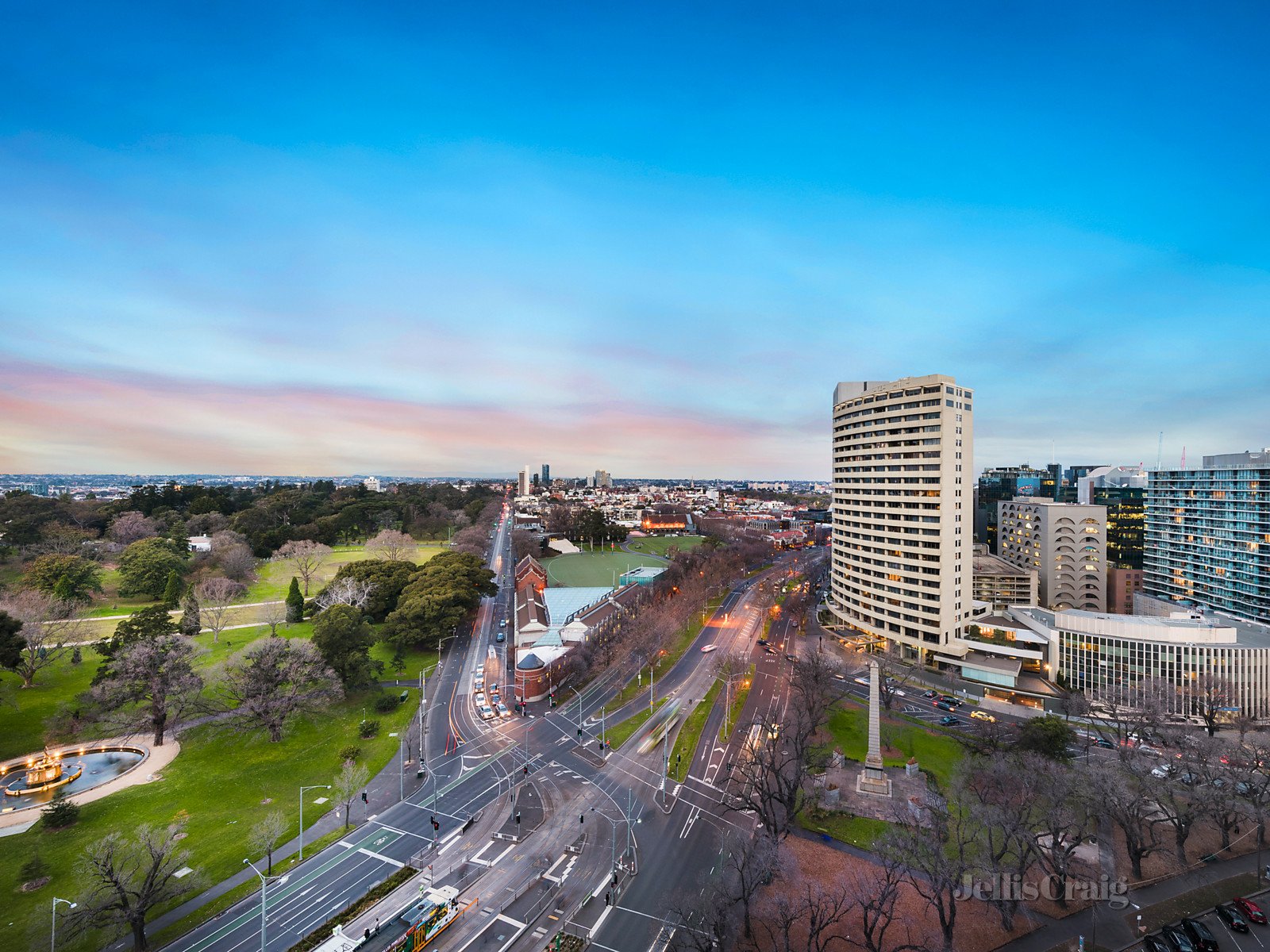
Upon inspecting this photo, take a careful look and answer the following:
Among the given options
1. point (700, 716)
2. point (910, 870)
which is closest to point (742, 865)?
point (910, 870)

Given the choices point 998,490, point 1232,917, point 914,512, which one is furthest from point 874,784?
point 998,490

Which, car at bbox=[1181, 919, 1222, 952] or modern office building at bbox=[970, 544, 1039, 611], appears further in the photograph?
modern office building at bbox=[970, 544, 1039, 611]

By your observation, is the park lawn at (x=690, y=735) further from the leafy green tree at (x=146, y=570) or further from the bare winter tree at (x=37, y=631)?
the leafy green tree at (x=146, y=570)

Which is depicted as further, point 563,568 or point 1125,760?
point 563,568

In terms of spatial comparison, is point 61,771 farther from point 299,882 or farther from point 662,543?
point 662,543

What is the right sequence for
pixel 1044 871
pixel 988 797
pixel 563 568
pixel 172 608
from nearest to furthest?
pixel 1044 871, pixel 988 797, pixel 172 608, pixel 563 568

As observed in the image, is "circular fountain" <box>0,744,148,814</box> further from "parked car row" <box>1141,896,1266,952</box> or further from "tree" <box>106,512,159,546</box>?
"tree" <box>106,512,159,546</box>

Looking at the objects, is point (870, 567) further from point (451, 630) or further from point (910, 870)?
point (451, 630)

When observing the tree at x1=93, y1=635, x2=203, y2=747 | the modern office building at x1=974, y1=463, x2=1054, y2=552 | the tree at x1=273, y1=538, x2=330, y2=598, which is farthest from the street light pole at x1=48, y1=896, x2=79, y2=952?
the modern office building at x1=974, y1=463, x2=1054, y2=552
